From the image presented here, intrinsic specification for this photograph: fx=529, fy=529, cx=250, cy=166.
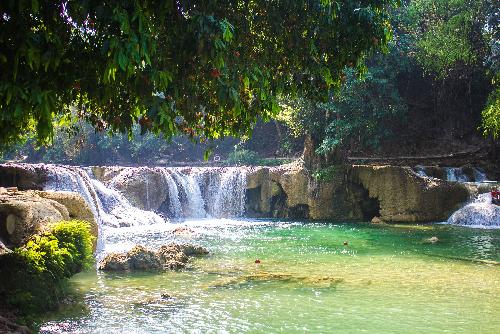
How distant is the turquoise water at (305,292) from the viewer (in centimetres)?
715

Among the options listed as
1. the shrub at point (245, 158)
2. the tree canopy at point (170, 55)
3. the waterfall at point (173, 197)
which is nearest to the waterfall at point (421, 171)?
the waterfall at point (173, 197)

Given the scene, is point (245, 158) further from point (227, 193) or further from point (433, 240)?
point (433, 240)

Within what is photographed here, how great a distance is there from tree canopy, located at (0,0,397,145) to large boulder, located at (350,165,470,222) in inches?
556

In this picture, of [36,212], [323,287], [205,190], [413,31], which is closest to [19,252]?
[36,212]

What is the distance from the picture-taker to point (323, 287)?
30.8 ft

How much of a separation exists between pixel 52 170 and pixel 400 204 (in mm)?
13235

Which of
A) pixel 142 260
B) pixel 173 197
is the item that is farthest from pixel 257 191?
pixel 142 260

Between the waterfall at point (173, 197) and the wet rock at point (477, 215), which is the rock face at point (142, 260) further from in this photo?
the waterfall at point (173, 197)

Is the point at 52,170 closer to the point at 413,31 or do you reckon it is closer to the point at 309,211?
the point at 309,211

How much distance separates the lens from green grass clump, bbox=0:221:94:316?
6.68 m

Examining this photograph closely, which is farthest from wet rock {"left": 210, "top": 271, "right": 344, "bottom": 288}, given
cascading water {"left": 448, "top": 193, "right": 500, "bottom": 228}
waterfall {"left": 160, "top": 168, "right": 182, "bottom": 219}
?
waterfall {"left": 160, "top": 168, "right": 182, "bottom": 219}

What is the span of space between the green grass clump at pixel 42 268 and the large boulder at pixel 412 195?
49.1 feet

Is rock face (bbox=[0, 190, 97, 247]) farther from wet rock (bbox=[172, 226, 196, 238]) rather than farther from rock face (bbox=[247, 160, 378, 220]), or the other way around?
rock face (bbox=[247, 160, 378, 220])

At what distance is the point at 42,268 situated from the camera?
6957mm
